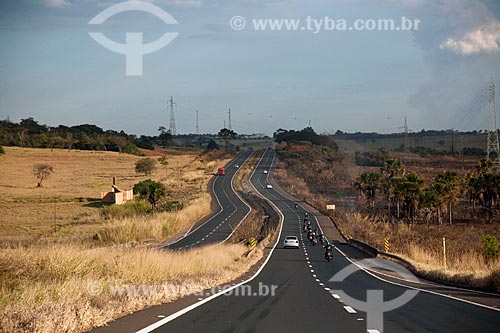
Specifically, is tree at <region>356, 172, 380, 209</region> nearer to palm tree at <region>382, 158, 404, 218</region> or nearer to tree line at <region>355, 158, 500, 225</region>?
palm tree at <region>382, 158, 404, 218</region>

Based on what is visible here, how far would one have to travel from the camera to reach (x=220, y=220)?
3098 inches

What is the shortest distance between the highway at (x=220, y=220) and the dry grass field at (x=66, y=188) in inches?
152

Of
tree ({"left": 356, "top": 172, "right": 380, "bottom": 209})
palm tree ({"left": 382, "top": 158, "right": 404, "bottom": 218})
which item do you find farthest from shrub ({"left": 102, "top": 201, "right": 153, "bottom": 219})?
palm tree ({"left": 382, "top": 158, "right": 404, "bottom": 218})

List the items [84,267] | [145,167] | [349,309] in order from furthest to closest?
[145,167], [84,267], [349,309]

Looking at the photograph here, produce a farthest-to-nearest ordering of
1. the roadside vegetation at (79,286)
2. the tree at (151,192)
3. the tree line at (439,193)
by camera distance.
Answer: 1. the tree at (151,192)
2. the tree line at (439,193)
3. the roadside vegetation at (79,286)

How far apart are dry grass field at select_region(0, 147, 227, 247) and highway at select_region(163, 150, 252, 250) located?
12.7ft

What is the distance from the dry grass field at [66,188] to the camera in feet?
164

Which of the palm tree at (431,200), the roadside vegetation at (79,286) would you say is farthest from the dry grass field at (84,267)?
the palm tree at (431,200)

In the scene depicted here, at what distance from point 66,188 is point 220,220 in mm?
23554

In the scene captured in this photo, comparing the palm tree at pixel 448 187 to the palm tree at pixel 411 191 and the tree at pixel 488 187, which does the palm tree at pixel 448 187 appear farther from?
the tree at pixel 488 187

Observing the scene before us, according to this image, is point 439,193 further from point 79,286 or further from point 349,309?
point 79,286

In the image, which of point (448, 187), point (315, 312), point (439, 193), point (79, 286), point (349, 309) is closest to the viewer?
point (79, 286)

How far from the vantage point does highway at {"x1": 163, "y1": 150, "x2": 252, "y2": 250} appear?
5839 cm

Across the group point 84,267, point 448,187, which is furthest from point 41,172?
point 84,267
